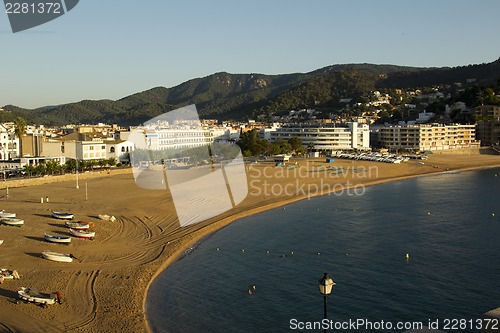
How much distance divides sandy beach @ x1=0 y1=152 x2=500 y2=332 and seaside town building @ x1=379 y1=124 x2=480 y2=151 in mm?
24693

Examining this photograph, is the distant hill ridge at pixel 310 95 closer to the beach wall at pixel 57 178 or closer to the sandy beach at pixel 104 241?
the beach wall at pixel 57 178

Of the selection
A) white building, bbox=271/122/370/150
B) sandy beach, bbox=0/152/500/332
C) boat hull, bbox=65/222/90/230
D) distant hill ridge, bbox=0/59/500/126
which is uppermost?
distant hill ridge, bbox=0/59/500/126

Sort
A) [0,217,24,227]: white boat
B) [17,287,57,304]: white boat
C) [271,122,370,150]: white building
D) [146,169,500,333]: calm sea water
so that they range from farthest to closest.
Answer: [271,122,370,150]: white building, [0,217,24,227]: white boat, [146,169,500,333]: calm sea water, [17,287,57,304]: white boat

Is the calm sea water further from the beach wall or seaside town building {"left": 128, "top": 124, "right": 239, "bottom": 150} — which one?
seaside town building {"left": 128, "top": 124, "right": 239, "bottom": 150}

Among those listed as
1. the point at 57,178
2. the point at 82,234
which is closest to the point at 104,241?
the point at 82,234

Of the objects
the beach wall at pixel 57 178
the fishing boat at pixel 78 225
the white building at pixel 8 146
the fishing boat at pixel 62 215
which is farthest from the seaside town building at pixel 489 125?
the fishing boat at pixel 78 225

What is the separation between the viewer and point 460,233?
58.0 ft

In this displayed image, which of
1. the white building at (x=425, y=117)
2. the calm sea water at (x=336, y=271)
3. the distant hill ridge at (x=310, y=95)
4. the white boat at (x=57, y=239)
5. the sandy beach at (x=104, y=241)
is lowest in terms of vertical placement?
the calm sea water at (x=336, y=271)

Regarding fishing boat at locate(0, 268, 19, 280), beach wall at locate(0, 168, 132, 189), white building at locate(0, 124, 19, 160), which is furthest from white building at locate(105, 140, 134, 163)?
fishing boat at locate(0, 268, 19, 280)

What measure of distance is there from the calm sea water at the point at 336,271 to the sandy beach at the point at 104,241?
68 cm

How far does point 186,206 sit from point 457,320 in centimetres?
1411

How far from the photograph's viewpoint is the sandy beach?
32.3 ft

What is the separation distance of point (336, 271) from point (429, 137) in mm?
46858

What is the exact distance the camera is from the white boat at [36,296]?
396 inches
